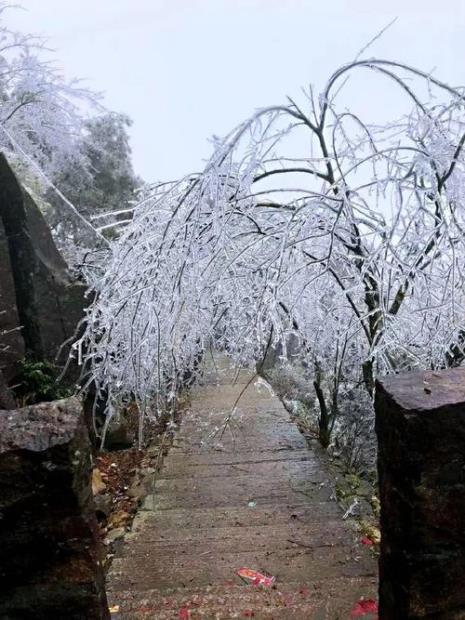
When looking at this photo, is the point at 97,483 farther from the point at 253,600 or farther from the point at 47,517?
the point at 47,517

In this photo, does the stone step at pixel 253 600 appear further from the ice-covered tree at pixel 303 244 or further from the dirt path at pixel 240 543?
the ice-covered tree at pixel 303 244

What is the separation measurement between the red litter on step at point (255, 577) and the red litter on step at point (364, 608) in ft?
1.40

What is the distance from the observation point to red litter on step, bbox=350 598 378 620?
76.3 inches

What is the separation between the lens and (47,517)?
1.38m

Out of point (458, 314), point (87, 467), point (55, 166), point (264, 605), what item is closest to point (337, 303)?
point (458, 314)

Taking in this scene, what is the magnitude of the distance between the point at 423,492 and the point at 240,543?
1.66m

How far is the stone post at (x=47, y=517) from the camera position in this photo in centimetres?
133

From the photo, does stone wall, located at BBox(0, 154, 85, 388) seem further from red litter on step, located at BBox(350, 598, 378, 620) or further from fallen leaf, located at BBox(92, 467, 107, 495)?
red litter on step, located at BBox(350, 598, 378, 620)

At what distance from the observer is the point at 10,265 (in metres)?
4.66

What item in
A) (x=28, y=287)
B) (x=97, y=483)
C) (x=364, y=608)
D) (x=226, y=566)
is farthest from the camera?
(x=28, y=287)

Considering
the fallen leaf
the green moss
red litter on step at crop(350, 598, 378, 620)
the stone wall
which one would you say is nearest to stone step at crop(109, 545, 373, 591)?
red litter on step at crop(350, 598, 378, 620)

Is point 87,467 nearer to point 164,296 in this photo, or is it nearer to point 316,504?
point 164,296

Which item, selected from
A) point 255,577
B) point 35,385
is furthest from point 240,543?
point 35,385

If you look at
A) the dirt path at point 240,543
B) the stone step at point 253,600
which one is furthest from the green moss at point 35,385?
the stone step at point 253,600
